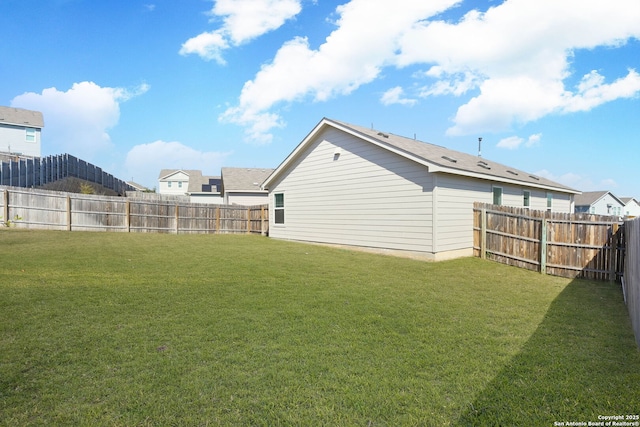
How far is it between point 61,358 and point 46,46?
15188 mm

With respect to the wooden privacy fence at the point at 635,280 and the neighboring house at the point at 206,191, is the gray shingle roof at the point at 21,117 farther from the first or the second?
the wooden privacy fence at the point at 635,280

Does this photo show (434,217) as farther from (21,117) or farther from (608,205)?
(608,205)

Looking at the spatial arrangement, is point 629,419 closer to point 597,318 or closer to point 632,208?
point 597,318

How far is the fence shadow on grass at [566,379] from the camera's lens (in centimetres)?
278

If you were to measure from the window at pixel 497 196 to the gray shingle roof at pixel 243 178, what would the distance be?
19235 millimetres

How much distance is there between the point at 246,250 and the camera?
499 inches

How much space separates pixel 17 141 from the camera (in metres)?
29.6

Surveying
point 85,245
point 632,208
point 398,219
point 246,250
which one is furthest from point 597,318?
point 632,208

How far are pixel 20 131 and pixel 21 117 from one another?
1.30 metres

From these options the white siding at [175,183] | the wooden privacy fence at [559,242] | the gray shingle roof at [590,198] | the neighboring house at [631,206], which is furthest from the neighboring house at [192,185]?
the neighboring house at [631,206]

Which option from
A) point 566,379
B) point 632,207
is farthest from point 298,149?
point 632,207

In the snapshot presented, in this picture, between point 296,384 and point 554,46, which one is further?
point 554,46

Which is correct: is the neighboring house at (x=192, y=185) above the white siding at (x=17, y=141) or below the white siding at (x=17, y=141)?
below

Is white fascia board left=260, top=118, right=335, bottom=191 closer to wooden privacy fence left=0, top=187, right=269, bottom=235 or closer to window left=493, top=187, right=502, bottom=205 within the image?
wooden privacy fence left=0, top=187, right=269, bottom=235
